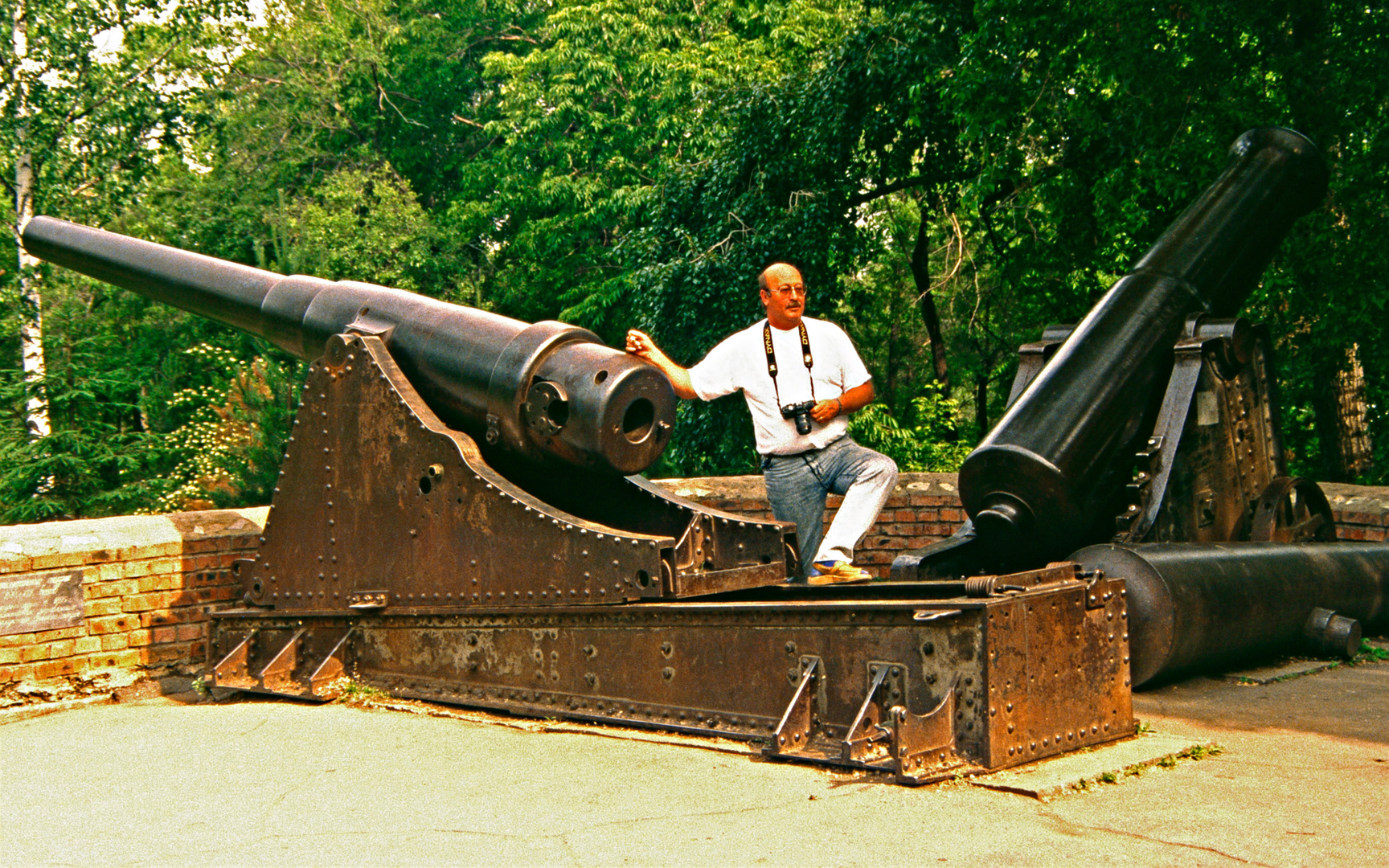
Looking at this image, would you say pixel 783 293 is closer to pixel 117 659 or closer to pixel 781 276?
pixel 781 276

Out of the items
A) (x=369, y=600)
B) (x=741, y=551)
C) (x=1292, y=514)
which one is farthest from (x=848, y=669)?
(x=1292, y=514)

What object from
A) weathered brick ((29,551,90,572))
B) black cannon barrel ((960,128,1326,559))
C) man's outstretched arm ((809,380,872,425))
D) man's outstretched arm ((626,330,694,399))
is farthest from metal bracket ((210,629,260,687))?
black cannon barrel ((960,128,1326,559))

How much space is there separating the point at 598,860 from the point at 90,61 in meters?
24.0

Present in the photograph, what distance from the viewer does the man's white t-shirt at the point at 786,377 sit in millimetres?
5453

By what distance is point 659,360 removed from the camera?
17.5 ft

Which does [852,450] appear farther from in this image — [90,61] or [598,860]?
[90,61]

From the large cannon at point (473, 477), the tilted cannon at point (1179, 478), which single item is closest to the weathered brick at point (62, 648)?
the large cannon at point (473, 477)

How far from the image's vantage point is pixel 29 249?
7863mm

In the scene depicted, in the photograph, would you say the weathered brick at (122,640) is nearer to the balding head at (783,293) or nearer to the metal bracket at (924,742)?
the balding head at (783,293)

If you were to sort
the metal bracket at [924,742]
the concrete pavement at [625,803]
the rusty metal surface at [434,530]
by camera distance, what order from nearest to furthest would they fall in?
the concrete pavement at [625,803]
the metal bracket at [924,742]
the rusty metal surface at [434,530]

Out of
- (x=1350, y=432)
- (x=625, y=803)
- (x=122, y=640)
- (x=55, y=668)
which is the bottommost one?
(x=625, y=803)

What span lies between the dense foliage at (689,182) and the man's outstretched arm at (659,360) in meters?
5.77

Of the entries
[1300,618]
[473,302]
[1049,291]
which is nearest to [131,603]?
[1300,618]

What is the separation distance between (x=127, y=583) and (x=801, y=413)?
336 cm
